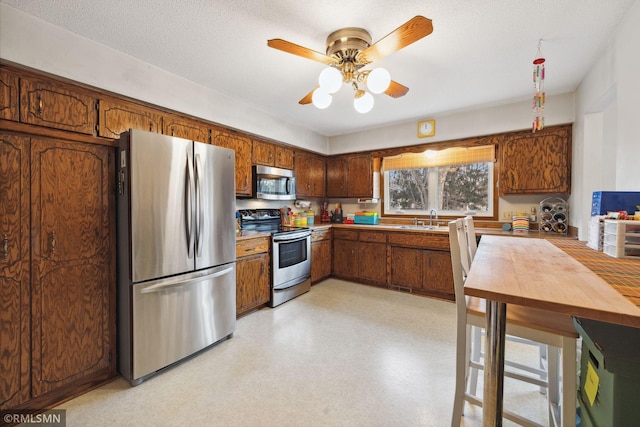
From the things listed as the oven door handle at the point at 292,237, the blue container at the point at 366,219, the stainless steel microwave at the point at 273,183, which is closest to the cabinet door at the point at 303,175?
the stainless steel microwave at the point at 273,183

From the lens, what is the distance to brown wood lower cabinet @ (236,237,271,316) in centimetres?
289

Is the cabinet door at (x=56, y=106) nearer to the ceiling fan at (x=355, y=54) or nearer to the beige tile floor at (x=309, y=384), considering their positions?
the ceiling fan at (x=355, y=54)

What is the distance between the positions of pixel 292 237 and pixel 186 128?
5.70ft

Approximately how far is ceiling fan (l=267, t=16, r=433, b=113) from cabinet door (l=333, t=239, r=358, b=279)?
2.56 meters

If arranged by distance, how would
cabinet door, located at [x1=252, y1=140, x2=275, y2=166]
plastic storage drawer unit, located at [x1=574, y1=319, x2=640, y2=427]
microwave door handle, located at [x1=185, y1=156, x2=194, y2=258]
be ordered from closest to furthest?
plastic storage drawer unit, located at [x1=574, y1=319, x2=640, y2=427]
microwave door handle, located at [x1=185, y1=156, x2=194, y2=258]
cabinet door, located at [x1=252, y1=140, x2=275, y2=166]

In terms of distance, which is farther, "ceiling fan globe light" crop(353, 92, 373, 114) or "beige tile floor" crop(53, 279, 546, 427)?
"ceiling fan globe light" crop(353, 92, 373, 114)

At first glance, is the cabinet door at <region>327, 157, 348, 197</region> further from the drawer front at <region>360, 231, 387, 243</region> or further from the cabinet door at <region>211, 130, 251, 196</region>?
the cabinet door at <region>211, 130, 251, 196</region>

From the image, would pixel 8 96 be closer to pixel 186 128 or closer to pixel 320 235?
pixel 186 128

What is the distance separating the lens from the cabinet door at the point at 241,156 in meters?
3.09

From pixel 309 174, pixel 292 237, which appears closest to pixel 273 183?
pixel 292 237

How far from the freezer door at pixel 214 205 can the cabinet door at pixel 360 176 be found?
255cm

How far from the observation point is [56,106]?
180cm

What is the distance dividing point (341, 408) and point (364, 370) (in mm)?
428

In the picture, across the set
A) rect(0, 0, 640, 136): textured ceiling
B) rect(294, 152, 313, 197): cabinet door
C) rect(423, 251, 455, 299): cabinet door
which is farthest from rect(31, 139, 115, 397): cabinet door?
rect(423, 251, 455, 299): cabinet door
